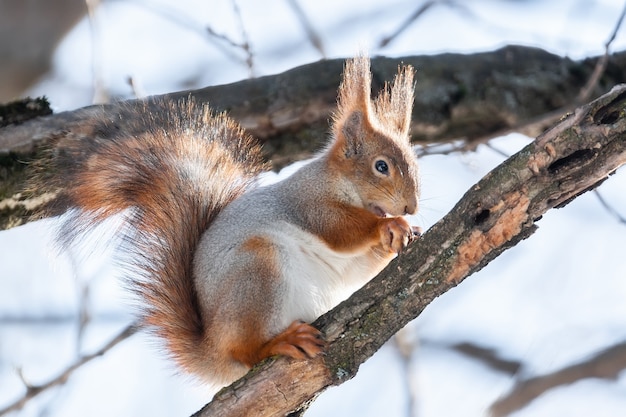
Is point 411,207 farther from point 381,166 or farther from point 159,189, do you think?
point 159,189

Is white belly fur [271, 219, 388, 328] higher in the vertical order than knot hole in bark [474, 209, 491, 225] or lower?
higher

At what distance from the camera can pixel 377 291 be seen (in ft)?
7.55

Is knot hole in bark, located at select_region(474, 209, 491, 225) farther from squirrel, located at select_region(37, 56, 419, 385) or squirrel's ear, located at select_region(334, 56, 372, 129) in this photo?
squirrel's ear, located at select_region(334, 56, 372, 129)

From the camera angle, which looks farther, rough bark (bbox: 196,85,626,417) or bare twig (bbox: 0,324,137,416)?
bare twig (bbox: 0,324,137,416)

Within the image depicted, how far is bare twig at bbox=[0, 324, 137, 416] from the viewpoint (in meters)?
3.21

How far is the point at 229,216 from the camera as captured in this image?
A: 288 centimetres

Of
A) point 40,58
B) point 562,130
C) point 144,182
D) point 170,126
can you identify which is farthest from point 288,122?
point 562,130

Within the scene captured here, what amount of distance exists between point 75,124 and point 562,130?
1.97 m

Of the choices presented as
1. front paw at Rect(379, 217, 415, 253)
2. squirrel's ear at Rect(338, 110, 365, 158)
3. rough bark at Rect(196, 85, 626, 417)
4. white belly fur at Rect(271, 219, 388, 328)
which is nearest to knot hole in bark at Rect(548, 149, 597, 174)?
rough bark at Rect(196, 85, 626, 417)

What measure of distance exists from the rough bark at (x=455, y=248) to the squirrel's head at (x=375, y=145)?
640 millimetres

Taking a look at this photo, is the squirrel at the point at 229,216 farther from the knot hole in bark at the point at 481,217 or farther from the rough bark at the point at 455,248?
the knot hole in bark at the point at 481,217

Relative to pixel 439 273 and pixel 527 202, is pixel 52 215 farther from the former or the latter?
pixel 527 202

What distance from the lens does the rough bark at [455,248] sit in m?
2.12

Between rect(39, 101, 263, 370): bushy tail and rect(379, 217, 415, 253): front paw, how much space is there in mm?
670
